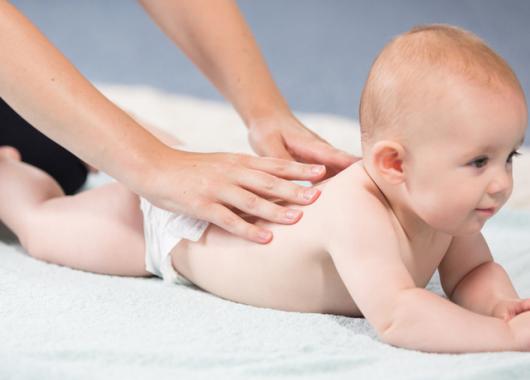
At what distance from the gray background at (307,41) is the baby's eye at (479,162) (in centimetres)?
184

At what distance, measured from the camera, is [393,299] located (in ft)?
3.25

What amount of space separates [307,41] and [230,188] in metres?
2.29

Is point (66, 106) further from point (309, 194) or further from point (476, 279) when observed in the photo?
point (476, 279)

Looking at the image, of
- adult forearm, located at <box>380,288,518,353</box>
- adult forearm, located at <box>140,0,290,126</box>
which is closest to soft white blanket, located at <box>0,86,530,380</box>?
adult forearm, located at <box>380,288,518,353</box>

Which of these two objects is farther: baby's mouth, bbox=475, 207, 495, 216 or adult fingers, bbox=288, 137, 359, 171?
adult fingers, bbox=288, 137, 359, 171

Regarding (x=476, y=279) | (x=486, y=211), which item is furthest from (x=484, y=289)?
(x=486, y=211)

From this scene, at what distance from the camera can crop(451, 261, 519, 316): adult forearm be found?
3.62 ft

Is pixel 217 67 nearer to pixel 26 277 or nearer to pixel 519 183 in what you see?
pixel 26 277

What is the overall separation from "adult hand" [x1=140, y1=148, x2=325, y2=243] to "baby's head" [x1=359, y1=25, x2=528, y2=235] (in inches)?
5.6

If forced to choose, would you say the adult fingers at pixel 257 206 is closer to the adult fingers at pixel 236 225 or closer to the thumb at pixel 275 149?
the adult fingers at pixel 236 225

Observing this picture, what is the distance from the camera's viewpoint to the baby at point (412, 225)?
3.20 feet

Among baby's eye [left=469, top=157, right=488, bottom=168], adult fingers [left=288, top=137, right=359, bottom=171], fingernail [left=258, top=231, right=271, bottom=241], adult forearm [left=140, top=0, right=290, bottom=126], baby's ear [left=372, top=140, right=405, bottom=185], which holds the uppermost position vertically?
adult forearm [left=140, top=0, right=290, bottom=126]

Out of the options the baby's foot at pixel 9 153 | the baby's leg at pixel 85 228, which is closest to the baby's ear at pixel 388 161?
the baby's leg at pixel 85 228

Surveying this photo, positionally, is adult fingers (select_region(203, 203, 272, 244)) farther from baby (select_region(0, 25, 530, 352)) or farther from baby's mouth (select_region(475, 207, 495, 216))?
baby's mouth (select_region(475, 207, 495, 216))
